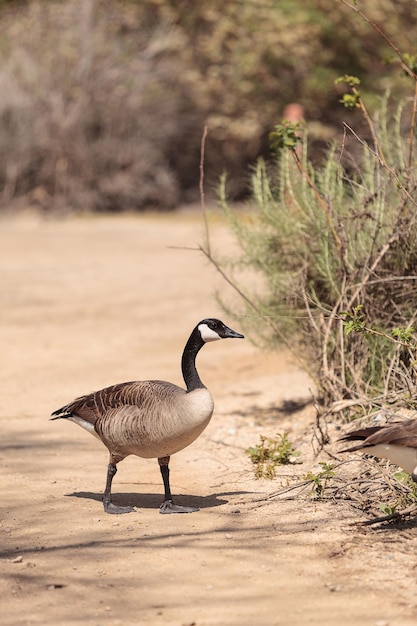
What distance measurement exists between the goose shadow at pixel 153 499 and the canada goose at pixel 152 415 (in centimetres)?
22

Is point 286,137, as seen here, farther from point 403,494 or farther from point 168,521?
point 168,521

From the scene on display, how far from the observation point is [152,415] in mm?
5953

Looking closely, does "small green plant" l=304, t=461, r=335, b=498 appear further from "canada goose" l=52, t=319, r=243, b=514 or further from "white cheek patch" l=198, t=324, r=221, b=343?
"white cheek patch" l=198, t=324, r=221, b=343

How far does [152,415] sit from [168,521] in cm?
64

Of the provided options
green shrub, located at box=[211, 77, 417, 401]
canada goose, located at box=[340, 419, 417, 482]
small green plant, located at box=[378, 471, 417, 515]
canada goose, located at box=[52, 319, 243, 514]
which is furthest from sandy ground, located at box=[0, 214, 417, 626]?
green shrub, located at box=[211, 77, 417, 401]

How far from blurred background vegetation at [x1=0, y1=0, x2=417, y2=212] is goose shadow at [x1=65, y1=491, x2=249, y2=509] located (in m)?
16.9

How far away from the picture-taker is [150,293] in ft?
49.9

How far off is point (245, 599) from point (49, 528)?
1.58 meters

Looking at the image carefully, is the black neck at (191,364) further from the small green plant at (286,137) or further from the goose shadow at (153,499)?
the small green plant at (286,137)

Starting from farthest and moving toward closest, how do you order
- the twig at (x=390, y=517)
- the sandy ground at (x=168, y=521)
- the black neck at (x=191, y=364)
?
the black neck at (x=191, y=364) < the twig at (x=390, y=517) < the sandy ground at (x=168, y=521)

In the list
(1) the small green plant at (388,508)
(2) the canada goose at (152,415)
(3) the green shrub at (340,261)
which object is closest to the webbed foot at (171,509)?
(2) the canada goose at (152,415)

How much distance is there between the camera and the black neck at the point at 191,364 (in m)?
6.14

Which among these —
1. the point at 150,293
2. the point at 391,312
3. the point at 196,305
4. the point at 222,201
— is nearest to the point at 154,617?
the point at 391,312

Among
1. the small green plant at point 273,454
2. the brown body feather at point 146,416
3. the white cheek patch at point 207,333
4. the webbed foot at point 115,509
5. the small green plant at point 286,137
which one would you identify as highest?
the small green plant at point 286,137
